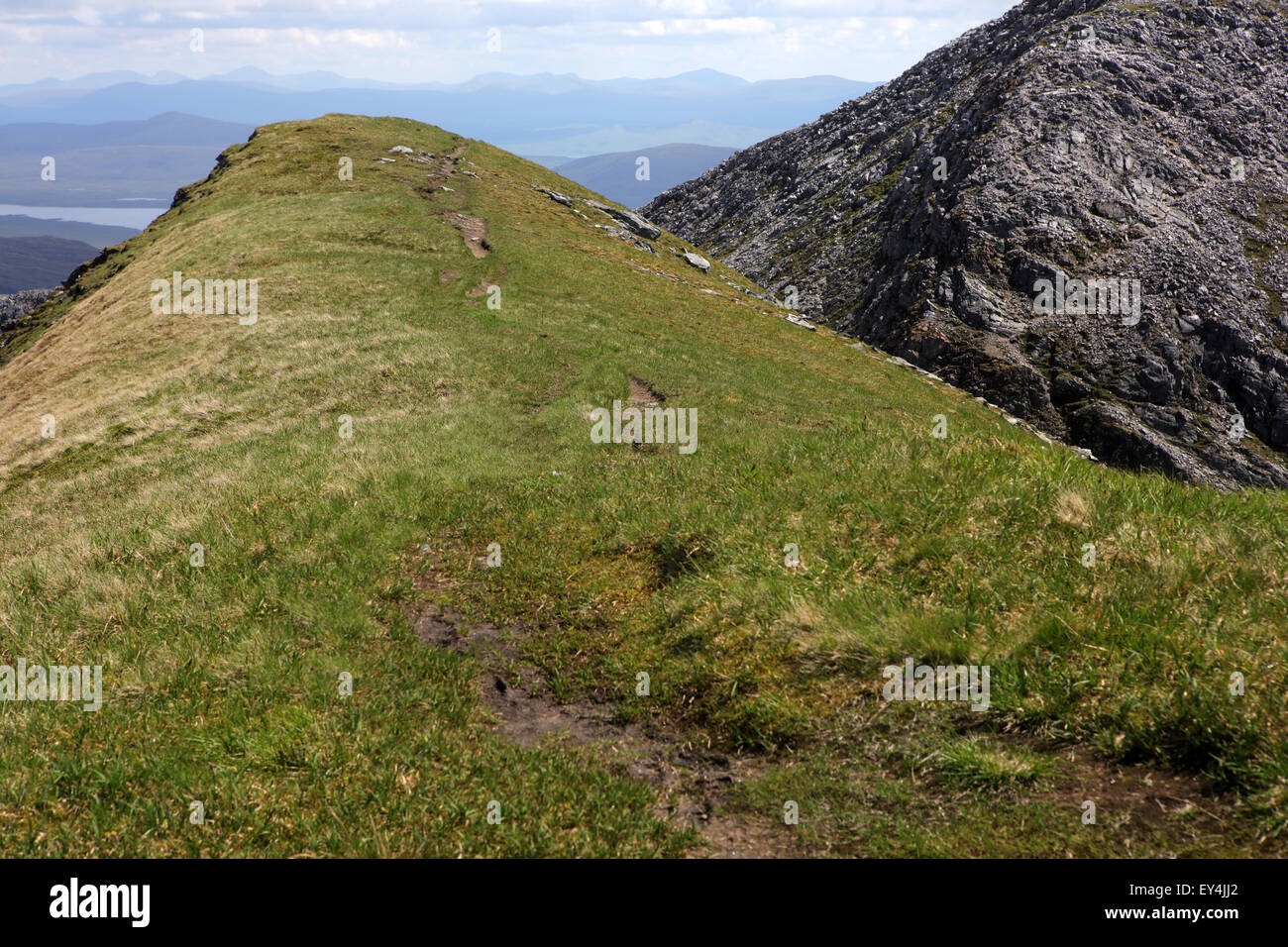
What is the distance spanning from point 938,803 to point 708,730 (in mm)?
2552

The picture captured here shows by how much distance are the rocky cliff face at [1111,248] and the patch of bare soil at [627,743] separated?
80.4 meters

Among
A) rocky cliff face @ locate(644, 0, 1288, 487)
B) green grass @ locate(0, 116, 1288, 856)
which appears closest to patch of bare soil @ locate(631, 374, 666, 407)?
green grass @ locate(0, 116, 1288, 856)

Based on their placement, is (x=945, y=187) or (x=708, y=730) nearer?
(x=708, y=730)

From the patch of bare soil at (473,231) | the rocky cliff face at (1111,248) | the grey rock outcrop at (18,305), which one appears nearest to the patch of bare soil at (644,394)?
the patch of bare soil at (473,231)

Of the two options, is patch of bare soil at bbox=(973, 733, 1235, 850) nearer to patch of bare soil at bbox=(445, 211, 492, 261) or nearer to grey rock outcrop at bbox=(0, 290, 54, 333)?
patch of bare soil at bbox=(445, 211, 492, 261)

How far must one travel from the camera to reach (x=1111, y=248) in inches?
3556

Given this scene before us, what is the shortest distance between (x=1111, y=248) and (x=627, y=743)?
10660 cm

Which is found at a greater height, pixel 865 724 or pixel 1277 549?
pixel 1277 549

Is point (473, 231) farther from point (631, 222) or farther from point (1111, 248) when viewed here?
point (1111, 248)
